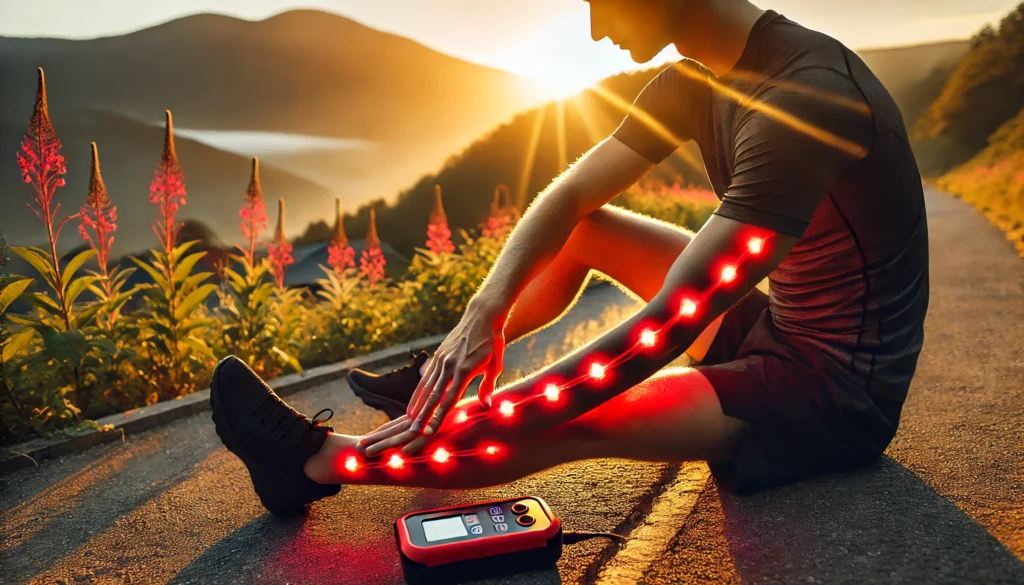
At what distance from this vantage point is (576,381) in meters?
1.84

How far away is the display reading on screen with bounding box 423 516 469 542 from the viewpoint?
1810 millimetres

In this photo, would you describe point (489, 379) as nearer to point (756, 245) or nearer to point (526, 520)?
point (526, 520)

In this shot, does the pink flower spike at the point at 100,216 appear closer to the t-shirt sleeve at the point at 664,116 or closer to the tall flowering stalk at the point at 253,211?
the tall flowering stalk at the point at 253,211

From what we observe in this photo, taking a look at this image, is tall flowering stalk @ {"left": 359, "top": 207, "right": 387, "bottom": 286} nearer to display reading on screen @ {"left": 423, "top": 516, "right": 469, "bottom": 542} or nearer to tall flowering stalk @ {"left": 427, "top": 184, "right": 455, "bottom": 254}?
tall flowering stalk @ {"left": 427, "top": 184, "right": 455, "bottom": 254}

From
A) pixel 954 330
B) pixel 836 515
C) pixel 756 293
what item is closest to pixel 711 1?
pixel 756 293

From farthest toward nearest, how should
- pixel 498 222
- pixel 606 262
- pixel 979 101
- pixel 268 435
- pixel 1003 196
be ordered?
pixel 979 101 < pixel 1003 196 < pixel 498 222 < pixel 606 262 < pixel 268 435

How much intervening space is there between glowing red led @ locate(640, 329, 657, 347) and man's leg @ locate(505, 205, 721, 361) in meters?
0.78

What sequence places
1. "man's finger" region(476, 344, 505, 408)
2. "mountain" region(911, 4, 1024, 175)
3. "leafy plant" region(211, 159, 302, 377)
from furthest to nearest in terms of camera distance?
"mountain" region(911, 4, 1024, 175)
"leafy plant" region(211, 159, 302, 377)
"man's finger" region(476, 344, 505, 408)

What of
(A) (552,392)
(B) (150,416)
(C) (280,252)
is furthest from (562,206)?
(C) (280,252)

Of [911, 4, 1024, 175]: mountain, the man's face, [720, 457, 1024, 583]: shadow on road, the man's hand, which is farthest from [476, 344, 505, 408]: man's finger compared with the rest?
[911, 4, 1024, 175]: mountain

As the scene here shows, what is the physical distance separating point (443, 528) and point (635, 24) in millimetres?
1408

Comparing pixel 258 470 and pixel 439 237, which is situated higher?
pixel 258 470

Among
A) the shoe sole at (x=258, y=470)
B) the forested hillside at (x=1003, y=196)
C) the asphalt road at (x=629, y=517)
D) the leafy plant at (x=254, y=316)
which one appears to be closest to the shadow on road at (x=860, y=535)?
the asphalt road at (x=629, y=517)

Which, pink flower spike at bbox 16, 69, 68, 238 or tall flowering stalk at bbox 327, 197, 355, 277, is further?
tall flowering stalk at bbox 327, 197, 355, 277
